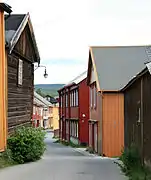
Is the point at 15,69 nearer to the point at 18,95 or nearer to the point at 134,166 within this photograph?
the point at 18,95

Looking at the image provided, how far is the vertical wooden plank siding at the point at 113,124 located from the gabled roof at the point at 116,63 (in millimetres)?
767

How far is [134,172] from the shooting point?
1500cm

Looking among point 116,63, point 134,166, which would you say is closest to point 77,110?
point 116,63

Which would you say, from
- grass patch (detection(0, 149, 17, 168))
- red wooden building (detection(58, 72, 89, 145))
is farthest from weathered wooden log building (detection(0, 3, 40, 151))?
red wooden building (detection(58, 72, 89, 145))

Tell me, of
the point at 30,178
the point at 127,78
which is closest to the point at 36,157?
the point at 30,178

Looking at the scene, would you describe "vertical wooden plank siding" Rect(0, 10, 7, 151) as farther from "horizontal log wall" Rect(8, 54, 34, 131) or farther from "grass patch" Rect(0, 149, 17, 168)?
"horizontal log wall" Rect(8, 54, 34, 131)

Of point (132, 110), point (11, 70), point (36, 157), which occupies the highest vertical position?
point (11, 70)

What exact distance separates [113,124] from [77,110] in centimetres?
1724

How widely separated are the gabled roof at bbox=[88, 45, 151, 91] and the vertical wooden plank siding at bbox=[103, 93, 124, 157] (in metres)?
0.77

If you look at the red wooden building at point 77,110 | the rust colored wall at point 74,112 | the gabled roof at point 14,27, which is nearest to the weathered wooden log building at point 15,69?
the gabled roof at point 14,27

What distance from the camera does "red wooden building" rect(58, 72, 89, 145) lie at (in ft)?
153

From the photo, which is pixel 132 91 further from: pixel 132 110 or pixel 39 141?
pixel 39 141

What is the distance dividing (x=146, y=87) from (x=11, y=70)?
28.7ft

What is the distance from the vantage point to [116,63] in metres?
33.6
